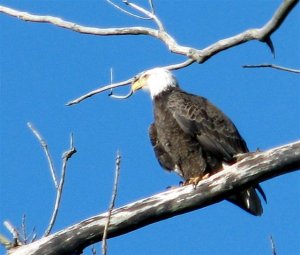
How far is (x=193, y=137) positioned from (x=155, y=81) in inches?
33.9

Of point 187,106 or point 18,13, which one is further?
point 187,106

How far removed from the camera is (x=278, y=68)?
4.77m

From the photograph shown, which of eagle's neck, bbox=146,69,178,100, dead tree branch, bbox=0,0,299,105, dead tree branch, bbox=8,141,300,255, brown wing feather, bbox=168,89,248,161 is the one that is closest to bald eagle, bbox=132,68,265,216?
brown wing feather, bbox=168,89,248,161

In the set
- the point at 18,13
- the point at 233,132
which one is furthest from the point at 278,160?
the point at 233,132

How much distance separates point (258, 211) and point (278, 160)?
73.5 inches

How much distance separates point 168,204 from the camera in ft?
18.3

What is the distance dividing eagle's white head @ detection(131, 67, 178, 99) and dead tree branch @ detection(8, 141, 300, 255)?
2659 mm

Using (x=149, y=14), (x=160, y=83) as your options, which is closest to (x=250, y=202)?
(x=160, y=83)

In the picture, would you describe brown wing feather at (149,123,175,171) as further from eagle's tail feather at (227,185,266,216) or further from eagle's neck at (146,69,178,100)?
eagle's tail feather at (227,185,266,216)

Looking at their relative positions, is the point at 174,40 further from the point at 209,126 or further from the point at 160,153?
the point at 160,153

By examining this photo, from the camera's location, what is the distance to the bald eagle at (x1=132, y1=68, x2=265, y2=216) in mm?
7473

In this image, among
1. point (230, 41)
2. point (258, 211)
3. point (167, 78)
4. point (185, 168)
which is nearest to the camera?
point (230, 41)

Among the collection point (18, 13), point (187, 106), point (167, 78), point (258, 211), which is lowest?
point (258, 211)

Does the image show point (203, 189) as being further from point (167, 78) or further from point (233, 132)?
point (167, 78)
